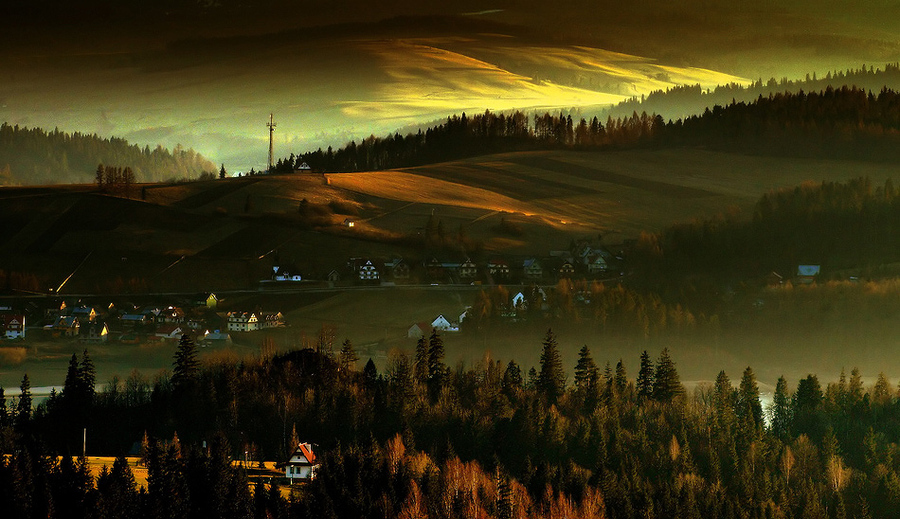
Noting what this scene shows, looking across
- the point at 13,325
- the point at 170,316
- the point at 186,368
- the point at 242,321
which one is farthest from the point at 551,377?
the point at 13,325

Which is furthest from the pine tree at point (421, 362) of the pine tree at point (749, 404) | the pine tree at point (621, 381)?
the pine tree at point (749, 404)

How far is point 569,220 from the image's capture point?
13588cm

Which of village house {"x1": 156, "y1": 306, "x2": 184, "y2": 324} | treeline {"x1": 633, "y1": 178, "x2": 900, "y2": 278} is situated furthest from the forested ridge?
treeline {"x1": 633, "y1": 178, "x2": 900, "y2": 278}

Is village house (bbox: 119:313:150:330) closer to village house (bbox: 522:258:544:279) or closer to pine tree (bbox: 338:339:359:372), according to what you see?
pine tree (bbox: 338:339:359:372)

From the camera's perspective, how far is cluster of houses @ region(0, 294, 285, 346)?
100125mm

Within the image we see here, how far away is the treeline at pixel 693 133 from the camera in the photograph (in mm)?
170875

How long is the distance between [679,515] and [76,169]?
452 ft

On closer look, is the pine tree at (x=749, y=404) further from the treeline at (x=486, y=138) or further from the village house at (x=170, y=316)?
the treeline at (x=486, y=138)

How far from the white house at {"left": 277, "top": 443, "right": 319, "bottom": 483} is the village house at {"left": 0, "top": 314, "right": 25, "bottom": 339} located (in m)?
34.8

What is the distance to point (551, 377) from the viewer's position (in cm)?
8675

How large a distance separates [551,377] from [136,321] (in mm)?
30516

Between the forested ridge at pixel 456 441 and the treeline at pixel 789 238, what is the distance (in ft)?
99.4

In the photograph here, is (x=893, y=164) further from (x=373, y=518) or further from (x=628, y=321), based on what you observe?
(x=373, y=518)

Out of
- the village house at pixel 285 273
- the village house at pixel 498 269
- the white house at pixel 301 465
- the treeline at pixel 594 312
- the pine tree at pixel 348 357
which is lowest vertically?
the white house at pixel 301 465
